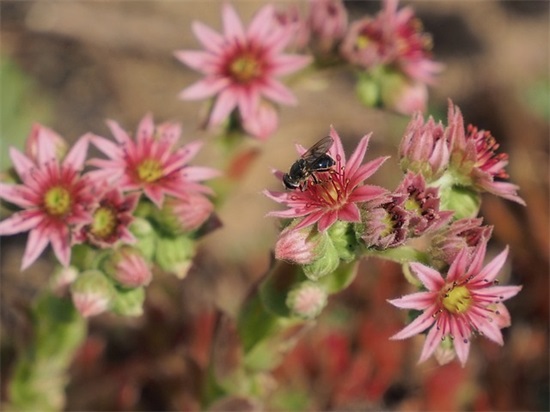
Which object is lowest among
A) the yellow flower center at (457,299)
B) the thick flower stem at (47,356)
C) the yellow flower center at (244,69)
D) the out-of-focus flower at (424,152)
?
the thick flower stem at (47,356)

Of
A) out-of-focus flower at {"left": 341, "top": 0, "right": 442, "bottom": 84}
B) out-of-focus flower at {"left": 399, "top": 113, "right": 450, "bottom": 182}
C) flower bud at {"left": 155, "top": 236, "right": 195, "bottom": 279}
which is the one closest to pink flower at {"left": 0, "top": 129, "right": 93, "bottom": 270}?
flower bud at {"left": 155, "top": 236, "right": 195, "bottom": 279}

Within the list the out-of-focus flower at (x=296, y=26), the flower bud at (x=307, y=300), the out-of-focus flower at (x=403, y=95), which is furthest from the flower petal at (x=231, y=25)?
the flower bud at (x=307, y=300)

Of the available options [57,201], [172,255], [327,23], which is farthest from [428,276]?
[327,23]

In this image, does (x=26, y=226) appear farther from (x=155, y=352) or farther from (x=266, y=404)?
(x=266, y=404)

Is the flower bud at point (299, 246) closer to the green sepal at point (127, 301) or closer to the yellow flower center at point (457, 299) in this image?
the yellow flower center at point (457, 299)

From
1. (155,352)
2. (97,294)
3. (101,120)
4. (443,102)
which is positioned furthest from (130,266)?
(443,102)
